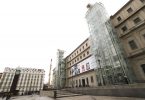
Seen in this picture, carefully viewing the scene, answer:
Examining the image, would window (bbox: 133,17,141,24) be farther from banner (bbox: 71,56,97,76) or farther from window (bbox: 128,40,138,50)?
banner (bbox: 71,56,97,76)

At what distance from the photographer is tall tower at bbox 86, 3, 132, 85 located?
15748mm

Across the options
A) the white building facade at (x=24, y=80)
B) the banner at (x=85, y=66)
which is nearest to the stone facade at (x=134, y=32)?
the banner at (x=85, y=66)

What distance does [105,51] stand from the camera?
1869cm

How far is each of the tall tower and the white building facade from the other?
6401 cm

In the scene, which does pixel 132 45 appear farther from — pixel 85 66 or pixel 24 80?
pixel 24 80

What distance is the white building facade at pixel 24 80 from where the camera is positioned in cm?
6538

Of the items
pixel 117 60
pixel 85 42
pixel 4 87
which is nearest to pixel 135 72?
pixel 117 60

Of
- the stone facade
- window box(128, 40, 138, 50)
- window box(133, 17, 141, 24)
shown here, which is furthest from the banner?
window box(133, 17, 141, 24)

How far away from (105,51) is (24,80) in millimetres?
72129

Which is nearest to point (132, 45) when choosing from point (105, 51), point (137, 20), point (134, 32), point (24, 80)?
point (134, 32)

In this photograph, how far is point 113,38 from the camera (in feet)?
57.6

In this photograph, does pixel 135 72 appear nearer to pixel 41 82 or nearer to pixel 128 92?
pixel 128 92

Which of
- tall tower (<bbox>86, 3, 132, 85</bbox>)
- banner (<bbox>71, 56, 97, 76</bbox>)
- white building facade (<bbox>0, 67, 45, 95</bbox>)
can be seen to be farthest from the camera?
white building facade (<bbox>0, 67, 45, 95</bbox>)

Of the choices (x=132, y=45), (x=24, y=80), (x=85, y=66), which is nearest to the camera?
(x=132, y=45)
